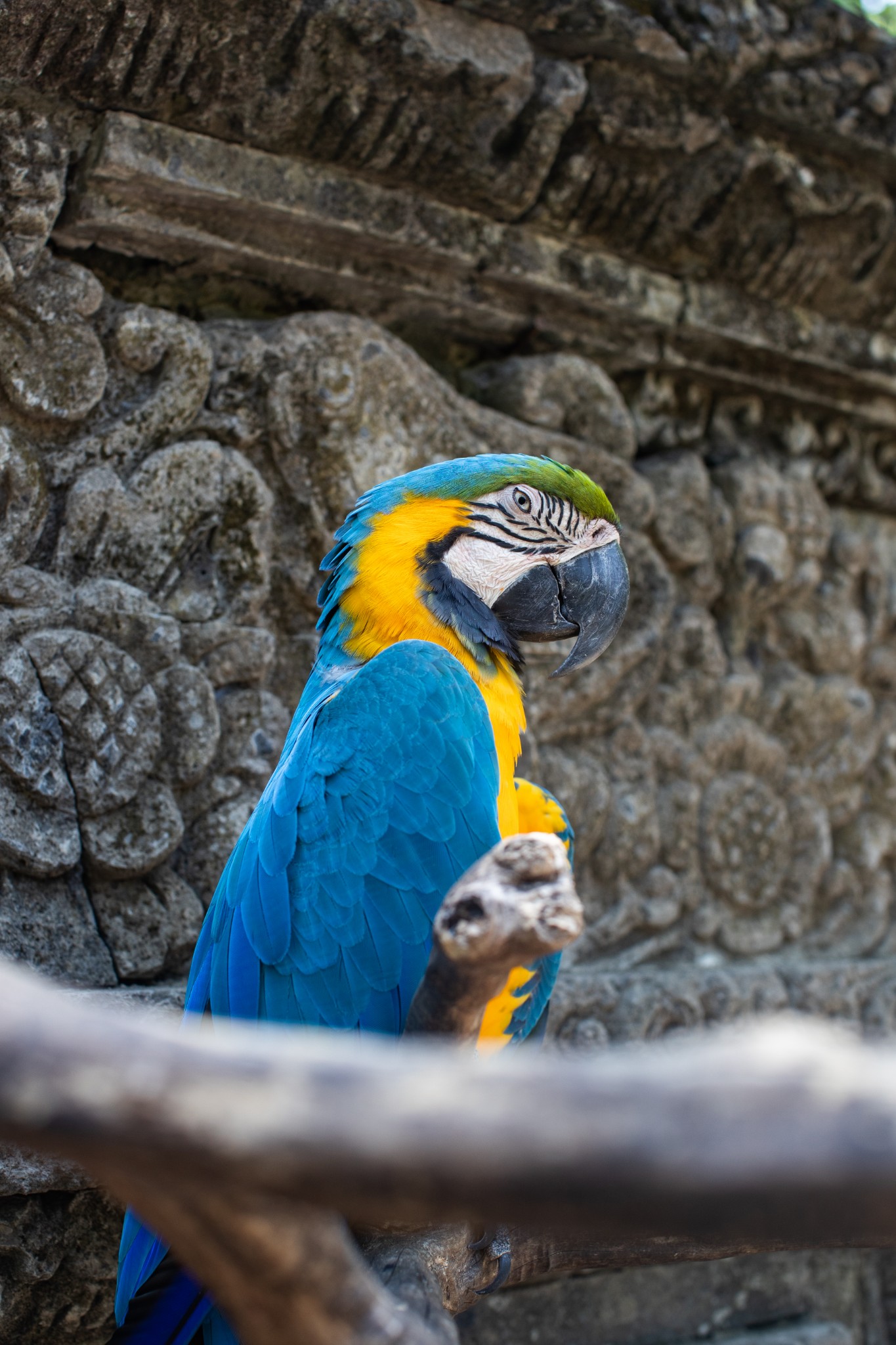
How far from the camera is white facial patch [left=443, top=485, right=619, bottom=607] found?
60.4 inches

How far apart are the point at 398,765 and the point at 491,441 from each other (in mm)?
981

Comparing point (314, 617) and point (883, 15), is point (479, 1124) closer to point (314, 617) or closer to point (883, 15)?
point (314, 617)

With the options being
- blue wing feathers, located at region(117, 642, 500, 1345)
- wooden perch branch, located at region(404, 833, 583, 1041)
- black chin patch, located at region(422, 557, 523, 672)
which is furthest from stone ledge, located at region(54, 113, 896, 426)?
wooden perch branch, located at region(404, 833, 583, 1041)

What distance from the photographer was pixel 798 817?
2430 millimetres

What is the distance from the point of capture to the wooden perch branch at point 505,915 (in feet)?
2.50

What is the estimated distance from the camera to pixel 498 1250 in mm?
1217

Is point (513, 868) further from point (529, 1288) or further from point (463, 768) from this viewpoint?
point (529, 1288)

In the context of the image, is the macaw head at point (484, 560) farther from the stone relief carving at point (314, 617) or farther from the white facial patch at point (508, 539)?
the stone relief carving at point (314, 617)

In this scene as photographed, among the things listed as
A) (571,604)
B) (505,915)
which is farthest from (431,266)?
(505,915)

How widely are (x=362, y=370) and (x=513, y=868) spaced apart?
1336 millimetres

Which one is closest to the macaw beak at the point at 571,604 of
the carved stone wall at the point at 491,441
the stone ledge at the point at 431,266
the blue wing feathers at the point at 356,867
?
the blue wing feathers at the point at 356,867

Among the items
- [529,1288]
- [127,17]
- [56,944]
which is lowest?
[529,1288]

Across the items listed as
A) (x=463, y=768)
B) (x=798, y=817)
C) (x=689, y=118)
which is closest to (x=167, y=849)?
(x=463, y=768)

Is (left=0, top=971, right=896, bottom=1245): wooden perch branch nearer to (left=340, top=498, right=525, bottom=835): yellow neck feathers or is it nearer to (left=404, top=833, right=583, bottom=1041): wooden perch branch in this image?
(left=404, top=833, right=583, bottom=1041): wooden perch branch
